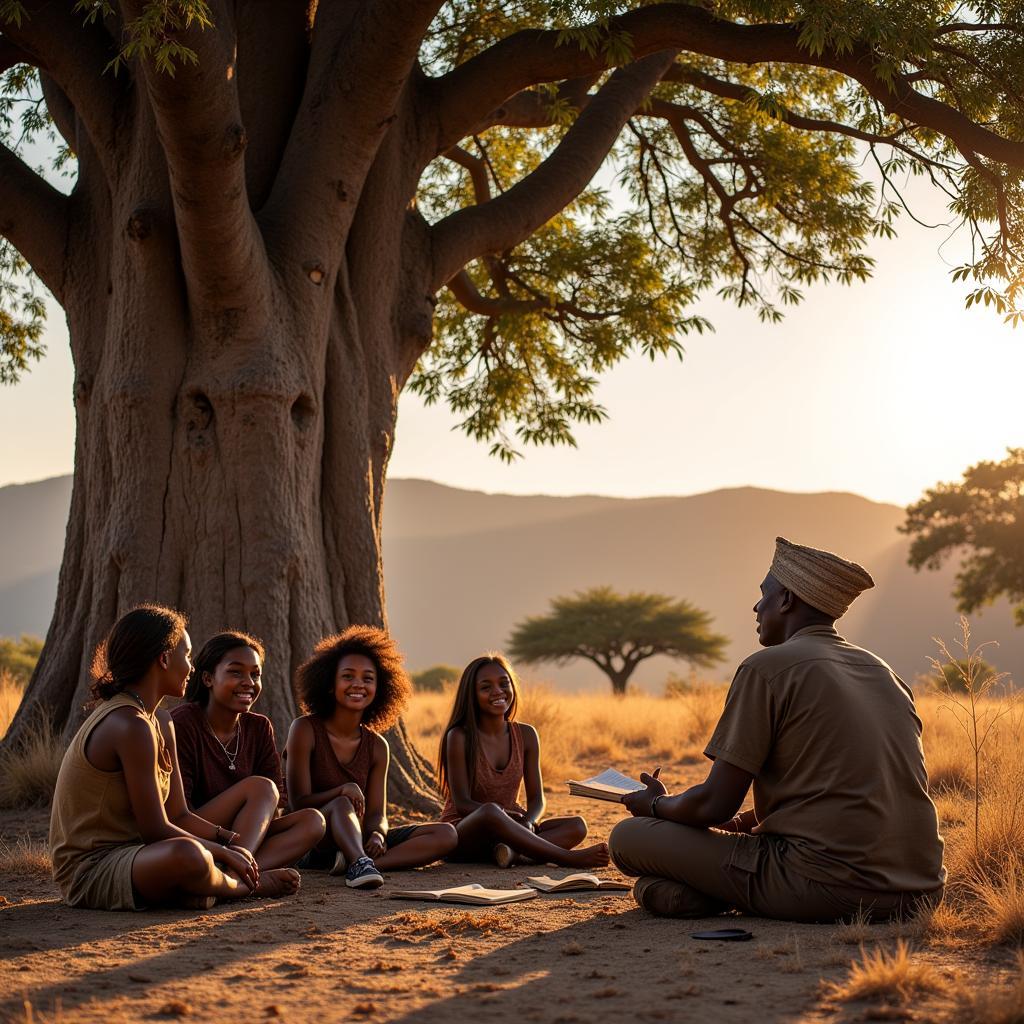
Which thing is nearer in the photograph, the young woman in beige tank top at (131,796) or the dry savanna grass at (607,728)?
the young woman in beige tank top at (131,796)

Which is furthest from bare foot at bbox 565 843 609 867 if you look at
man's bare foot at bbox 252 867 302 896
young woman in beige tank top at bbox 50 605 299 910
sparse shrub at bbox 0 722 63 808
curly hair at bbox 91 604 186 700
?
sparse shrub at bbox 0 722 63 808

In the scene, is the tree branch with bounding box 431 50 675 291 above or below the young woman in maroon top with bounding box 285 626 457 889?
above

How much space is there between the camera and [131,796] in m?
4.68

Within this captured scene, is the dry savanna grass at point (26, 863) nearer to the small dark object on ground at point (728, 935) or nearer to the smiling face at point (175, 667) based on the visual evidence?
the smiling face at point (175, 667)

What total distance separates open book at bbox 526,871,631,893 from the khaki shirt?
52.8 inches

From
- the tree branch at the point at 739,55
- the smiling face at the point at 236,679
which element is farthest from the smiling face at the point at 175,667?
the tree branch at the point at 739,55

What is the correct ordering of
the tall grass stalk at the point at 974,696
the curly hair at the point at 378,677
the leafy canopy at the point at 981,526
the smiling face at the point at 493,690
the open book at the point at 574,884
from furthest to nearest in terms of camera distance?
the leafy canopy at the point at 981,526, the smiling face at the point at 493,690, the curly hair at the point at 378,677, the open book at the point at 574,884, the tall grass stalk at the point at 974,696

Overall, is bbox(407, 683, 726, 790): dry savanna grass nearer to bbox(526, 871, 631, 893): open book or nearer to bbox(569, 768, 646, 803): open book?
bbox(526, 871, 631, 893): open book

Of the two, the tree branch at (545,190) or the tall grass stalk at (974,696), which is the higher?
the tree branch at (545,190)

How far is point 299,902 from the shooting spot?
5.20m

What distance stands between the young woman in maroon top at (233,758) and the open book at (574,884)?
105 cm

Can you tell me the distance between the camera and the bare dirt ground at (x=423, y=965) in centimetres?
337

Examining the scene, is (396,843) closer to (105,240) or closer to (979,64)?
(105,240)

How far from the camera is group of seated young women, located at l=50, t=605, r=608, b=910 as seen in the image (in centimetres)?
474
